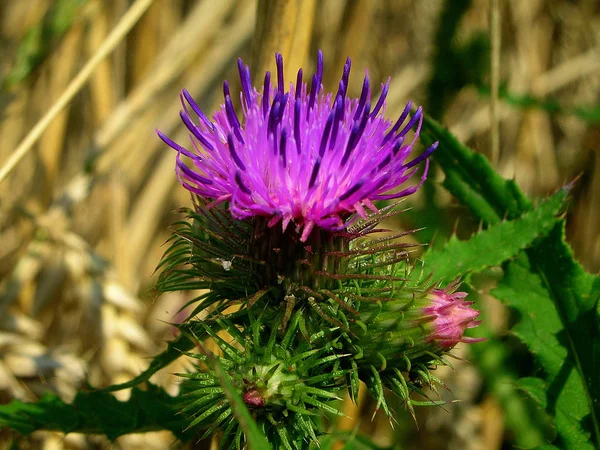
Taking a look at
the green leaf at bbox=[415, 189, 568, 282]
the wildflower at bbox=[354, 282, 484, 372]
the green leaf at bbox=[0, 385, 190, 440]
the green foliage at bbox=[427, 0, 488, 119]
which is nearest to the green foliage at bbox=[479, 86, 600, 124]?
the green foliage at bbox=[427, 0, 488, 119]

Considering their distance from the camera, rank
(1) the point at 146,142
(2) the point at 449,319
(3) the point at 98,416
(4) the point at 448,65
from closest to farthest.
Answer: (2) the point at 449,319, (3) the point at 98,416, (4) the point at 448,65, (1) the point at 146,142

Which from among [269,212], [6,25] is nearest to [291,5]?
[269,212]

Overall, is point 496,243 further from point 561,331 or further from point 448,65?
point 448,65

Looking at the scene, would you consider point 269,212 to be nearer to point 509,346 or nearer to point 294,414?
point 294,414

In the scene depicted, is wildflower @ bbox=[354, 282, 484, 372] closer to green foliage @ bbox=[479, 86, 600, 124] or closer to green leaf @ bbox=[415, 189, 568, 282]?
green leaf @ bbox=[415, 189, 568, 282]

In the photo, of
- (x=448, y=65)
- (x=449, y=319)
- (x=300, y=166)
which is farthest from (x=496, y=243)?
(x=448, y=65)

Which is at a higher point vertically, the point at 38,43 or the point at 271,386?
the point at 38,43

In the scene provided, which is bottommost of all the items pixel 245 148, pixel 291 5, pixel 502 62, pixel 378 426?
pixel 378 426
